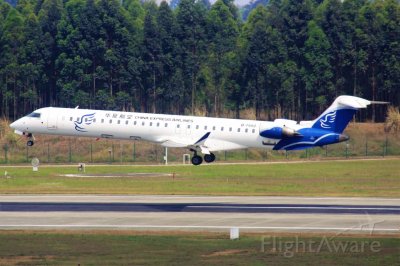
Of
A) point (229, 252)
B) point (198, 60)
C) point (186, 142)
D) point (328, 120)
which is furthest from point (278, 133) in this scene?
point (198, 60)

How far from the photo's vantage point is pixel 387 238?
154 feet

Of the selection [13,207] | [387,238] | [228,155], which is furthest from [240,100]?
[387,238]

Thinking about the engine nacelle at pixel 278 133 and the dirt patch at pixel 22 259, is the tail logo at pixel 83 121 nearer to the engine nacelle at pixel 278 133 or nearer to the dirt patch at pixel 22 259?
the engine nacelle at pixel 278 133

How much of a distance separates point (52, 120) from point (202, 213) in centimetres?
2618

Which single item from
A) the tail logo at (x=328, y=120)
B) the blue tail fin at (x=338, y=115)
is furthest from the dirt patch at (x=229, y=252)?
the tail logo at (x=328, y=120)

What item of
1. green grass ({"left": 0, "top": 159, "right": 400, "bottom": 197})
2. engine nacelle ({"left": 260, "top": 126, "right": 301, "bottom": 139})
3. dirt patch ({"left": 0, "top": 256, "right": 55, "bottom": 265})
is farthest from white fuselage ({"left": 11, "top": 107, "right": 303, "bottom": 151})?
dirt patch ({"left": 0, "top": 256, "right": 55, "bottom": 265})

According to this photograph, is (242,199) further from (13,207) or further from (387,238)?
(387,238)

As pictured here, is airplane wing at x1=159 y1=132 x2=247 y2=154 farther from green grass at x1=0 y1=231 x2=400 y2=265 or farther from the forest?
the forest

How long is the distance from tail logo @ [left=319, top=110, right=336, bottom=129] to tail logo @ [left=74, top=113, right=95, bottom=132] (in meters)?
18.1

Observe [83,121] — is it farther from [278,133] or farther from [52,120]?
[278,133]

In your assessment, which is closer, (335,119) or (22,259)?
(22,259)

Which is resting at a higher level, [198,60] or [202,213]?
[198,60]

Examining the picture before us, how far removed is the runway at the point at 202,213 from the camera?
51.2m

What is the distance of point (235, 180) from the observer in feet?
265
